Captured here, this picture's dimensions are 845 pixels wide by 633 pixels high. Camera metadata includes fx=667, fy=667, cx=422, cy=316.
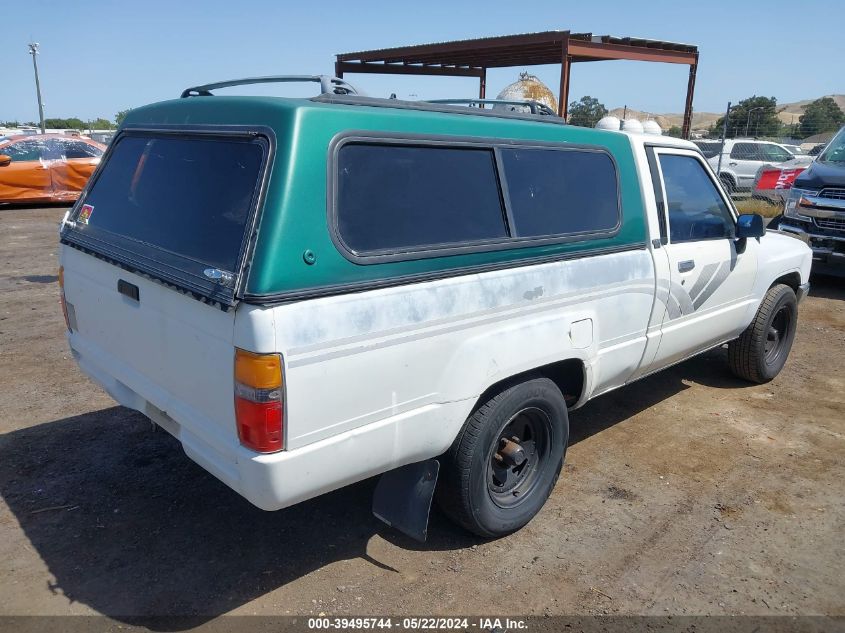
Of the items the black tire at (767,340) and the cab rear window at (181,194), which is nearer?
the cab rear window at (181,194)

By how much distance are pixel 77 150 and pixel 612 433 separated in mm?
14508

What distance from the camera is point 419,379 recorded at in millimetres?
2682

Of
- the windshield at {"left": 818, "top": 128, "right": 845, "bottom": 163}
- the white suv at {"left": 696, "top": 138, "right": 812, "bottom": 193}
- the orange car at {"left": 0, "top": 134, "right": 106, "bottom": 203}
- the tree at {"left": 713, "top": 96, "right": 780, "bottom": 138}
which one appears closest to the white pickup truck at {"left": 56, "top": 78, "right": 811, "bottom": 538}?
the windshield at {"left": 818, "top": 128, "right": 845, "bottom": 163}

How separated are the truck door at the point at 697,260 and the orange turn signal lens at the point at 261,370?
2.58 metres

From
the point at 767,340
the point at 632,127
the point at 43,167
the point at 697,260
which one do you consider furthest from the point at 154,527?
the point at 43,167

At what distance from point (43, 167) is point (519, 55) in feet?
34.1

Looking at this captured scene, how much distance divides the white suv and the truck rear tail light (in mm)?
18774

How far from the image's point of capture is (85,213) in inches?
138

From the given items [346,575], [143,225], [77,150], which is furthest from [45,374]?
[77,150]

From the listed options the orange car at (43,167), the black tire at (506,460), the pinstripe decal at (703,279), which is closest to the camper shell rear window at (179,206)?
the black tire at (506,460)

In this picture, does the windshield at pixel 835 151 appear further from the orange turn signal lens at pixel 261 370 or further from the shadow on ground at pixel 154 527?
the orange turn signal lens at pixel 261 370

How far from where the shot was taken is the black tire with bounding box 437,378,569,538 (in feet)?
9.94

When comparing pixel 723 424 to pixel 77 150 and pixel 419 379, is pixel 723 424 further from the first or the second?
pixel 77 150

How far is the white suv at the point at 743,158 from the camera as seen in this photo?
1859 centimetres
